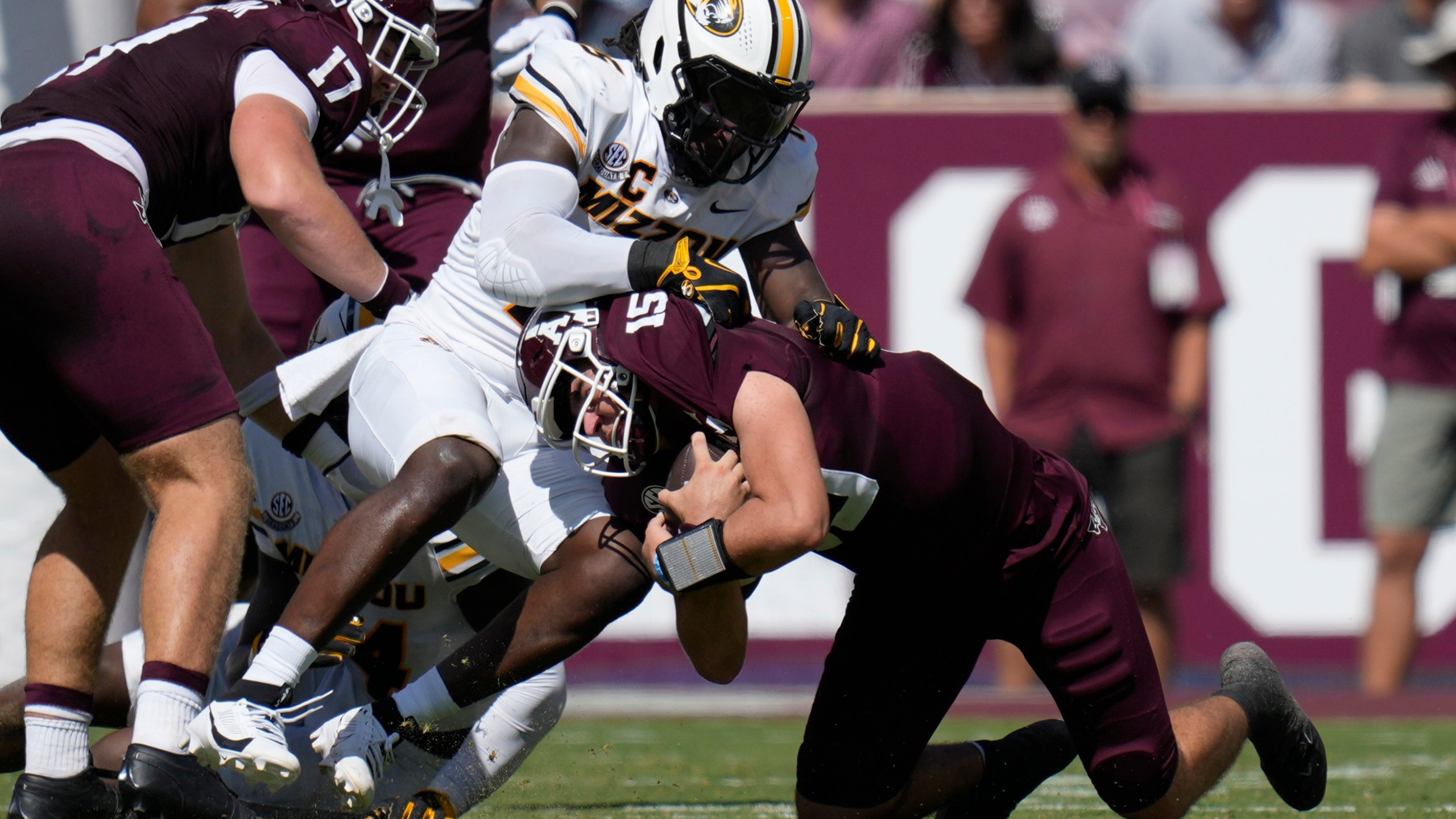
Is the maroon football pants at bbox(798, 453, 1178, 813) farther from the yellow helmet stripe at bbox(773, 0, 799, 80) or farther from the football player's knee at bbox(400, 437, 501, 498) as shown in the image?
the yellow helmet stripe at bbox(773, 0, 799, 80)

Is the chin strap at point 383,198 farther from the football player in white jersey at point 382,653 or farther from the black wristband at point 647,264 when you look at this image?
the black wristband at point 647,264

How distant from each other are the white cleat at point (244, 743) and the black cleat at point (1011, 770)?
1450 mm

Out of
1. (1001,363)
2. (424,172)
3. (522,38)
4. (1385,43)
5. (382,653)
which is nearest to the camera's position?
(382,653)

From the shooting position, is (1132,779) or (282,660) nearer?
(282,660)

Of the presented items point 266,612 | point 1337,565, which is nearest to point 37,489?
point 266,612

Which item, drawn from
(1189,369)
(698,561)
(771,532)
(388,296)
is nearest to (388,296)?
(388,296)

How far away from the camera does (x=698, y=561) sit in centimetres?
338

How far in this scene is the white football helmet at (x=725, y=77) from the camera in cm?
398

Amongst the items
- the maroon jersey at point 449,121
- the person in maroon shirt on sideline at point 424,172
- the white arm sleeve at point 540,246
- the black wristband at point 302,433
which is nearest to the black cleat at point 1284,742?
the white arm sleeve at point 540,246

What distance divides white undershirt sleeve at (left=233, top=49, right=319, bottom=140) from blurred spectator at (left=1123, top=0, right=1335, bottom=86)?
5046 mm

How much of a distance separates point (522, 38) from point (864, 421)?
207cm

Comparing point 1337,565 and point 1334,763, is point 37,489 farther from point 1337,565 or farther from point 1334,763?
point 1337,565

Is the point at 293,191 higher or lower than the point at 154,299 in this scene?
higher

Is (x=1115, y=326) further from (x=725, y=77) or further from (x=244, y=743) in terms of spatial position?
(x=244, y=743)
